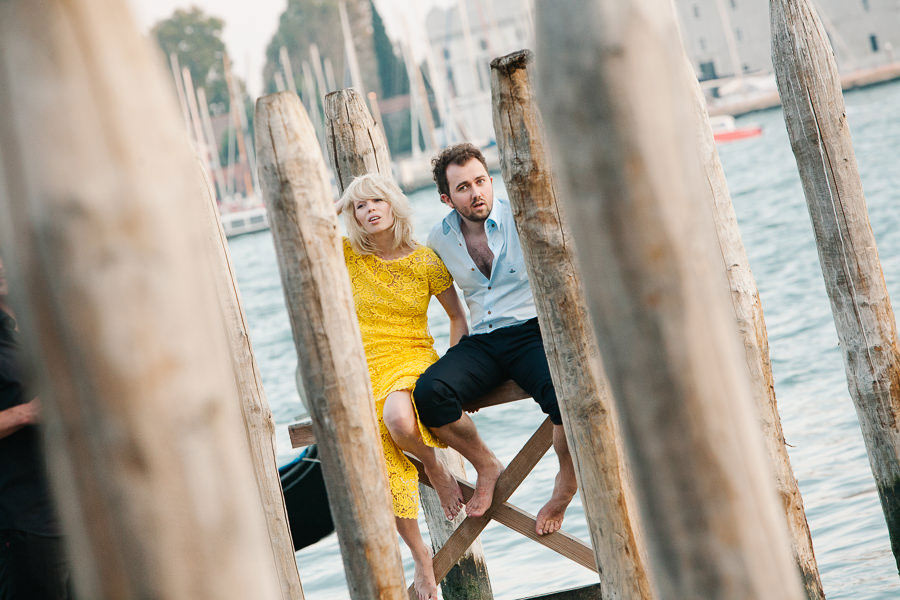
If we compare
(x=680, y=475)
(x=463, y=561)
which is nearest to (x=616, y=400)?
(x=680, y=475)

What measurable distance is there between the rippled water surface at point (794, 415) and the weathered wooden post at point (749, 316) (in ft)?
7.19

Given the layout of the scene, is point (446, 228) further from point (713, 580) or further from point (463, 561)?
point (713, 580)

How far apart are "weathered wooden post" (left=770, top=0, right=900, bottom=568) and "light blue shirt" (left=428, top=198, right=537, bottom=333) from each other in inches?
59.6

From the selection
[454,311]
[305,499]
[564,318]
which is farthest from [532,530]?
[305,499]

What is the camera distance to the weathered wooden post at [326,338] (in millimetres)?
2740

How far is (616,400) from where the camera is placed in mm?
1930

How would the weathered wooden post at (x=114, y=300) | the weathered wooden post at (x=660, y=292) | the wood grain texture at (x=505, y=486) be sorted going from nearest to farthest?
the weathered wooden post at (x=114, y=300) < the weathered wooden post at (x=660, y=292) < the wood grain texture at (x=505, y=486)

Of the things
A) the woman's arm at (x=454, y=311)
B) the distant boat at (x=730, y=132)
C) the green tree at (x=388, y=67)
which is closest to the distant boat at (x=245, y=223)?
the green tree at (x=388, y=67)

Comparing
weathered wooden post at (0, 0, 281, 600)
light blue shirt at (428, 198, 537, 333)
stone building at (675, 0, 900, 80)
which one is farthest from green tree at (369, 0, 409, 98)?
weathered wooden post at (0, 0, 281, 600)

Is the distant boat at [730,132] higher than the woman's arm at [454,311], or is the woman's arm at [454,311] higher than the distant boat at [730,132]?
the distant boat at [730,132]

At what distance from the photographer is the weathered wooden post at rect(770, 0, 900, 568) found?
4.73 metres

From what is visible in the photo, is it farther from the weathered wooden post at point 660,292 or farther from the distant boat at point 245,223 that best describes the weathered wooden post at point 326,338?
the distant boat at point 245,223

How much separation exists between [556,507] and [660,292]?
259cm

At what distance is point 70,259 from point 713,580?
126 cm
